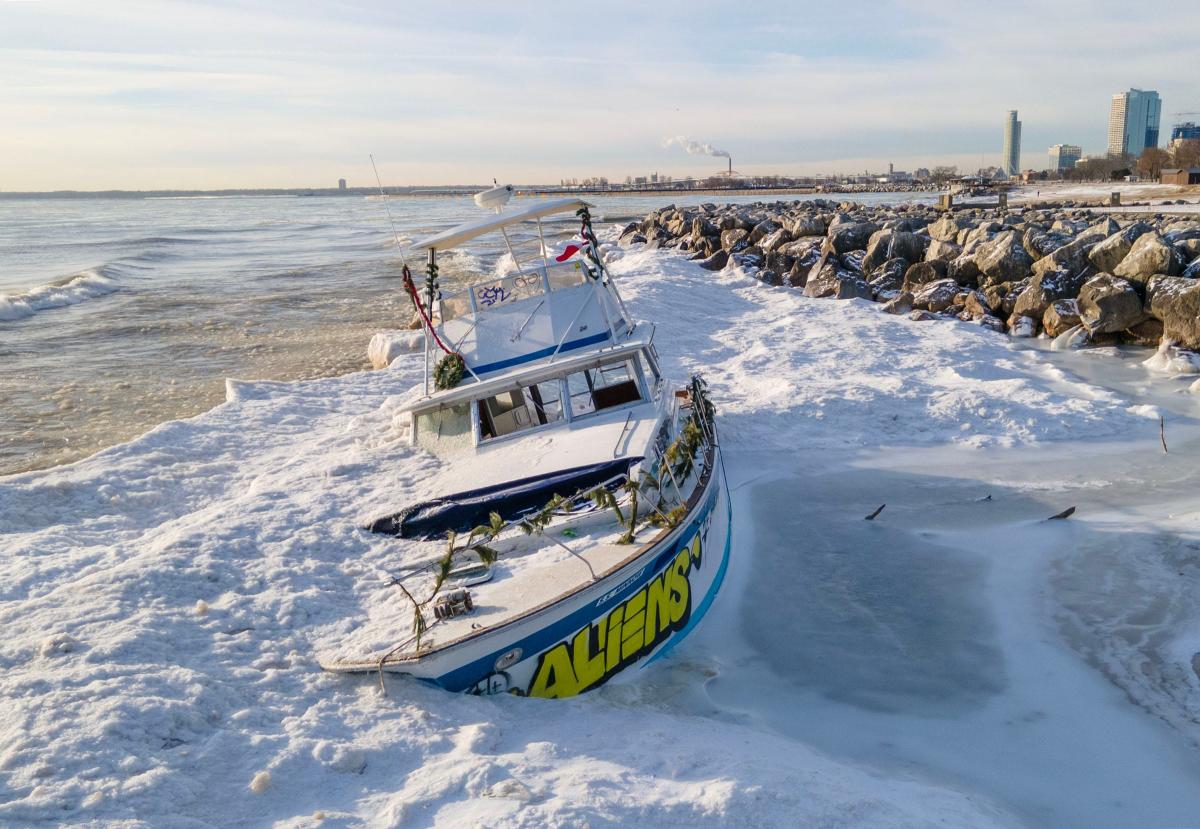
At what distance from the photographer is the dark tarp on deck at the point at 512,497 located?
872cm

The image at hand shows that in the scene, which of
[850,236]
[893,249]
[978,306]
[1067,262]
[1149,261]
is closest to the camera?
[1149,261]

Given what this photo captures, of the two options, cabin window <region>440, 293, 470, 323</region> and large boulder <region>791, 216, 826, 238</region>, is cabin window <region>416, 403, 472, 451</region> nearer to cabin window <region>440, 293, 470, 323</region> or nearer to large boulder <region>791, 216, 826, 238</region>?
cabin window <region>440, 293, 470, 323</region>

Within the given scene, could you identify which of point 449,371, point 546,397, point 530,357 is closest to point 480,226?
point 530,357

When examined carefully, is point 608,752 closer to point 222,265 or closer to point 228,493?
point 228,493

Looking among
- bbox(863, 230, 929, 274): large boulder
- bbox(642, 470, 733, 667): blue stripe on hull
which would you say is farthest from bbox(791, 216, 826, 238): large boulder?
bbox(642, 470, 733, 667): blue stripe on hull

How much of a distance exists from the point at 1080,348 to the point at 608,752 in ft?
61.2

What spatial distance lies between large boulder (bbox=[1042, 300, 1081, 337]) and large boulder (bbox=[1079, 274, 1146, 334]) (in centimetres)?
25

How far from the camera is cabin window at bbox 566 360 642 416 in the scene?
10242 mm

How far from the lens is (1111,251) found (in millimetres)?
22078

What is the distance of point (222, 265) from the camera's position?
46.3 metres

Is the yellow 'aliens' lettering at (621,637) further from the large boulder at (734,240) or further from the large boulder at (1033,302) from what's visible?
the large boulder at (734,240)

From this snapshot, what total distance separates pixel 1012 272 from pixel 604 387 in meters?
18.6

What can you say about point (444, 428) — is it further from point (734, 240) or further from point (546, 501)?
point (734, 240)

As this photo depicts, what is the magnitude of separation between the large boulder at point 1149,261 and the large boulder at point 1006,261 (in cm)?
296
